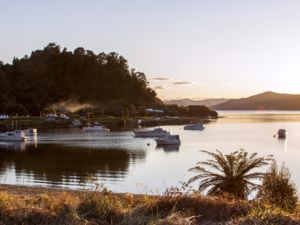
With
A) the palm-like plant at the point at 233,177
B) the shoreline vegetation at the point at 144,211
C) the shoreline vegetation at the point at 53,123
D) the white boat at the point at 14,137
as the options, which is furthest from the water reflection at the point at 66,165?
the shoreline vegetation at the point at 53,123

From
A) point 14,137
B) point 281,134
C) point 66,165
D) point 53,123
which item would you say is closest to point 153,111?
point 53,123

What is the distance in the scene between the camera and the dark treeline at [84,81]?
15700cm

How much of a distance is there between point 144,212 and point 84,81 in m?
178

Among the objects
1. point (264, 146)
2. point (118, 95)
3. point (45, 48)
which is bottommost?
point (264, 146)

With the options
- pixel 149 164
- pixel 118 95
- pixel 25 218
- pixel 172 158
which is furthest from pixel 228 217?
pixel 118 95

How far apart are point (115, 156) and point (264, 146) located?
85.5 ft

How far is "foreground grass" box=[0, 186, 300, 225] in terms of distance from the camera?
6414 millimetres

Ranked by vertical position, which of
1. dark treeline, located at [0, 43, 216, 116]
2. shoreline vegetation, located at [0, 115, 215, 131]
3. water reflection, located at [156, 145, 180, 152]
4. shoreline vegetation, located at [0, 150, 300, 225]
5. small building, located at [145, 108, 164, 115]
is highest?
dark treeline, located at [0, 43, 216, 116]

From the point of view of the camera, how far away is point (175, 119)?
162875mm

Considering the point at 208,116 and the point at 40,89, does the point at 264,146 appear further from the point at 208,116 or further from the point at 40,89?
the point at 208,116

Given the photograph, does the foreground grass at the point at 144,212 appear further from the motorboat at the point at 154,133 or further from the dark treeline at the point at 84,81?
the dark treeline at the point at 84,81

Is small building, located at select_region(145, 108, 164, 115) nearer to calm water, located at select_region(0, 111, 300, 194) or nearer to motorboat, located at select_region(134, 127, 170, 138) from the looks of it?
motorboat, located at select_region(134, 127, 170, 138)

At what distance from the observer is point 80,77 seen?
18238 cm

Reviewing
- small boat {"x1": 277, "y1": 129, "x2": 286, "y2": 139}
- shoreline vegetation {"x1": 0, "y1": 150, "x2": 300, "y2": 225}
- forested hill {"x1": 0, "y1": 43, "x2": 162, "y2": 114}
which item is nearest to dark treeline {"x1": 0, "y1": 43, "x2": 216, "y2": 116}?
forested hill {"x1": 0, "y1": 43, "x2": 162, "y2": 114}
